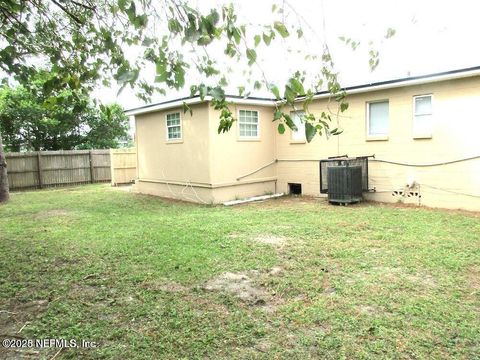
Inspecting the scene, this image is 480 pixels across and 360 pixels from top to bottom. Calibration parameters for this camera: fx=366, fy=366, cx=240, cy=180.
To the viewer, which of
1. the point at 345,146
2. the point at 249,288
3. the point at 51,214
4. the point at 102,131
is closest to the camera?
the point at 249,288

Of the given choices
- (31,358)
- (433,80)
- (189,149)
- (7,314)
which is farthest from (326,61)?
(189,149)

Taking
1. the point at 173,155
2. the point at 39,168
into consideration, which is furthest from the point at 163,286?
the point at 39,168

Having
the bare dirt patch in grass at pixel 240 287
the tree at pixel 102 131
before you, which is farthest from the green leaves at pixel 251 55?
the tree at pixel 102 131

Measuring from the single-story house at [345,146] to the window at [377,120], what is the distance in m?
0.03

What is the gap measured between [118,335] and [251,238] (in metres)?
3.60

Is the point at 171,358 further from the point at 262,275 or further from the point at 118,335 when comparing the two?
the point at 262,275

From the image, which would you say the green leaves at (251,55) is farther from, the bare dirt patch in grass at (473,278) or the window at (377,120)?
the window at (377,120)

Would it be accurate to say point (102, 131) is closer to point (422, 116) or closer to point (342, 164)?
point (342, 164)

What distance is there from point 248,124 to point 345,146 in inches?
124

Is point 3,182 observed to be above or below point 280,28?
below

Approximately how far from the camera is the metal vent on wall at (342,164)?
1006 centimetres

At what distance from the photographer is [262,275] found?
4625 mm

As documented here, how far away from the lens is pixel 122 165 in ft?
57.5

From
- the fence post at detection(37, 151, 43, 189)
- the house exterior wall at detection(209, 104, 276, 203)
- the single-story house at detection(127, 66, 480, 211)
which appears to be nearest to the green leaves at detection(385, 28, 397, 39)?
the single-story house at detection(127, 66, 480, 211)
